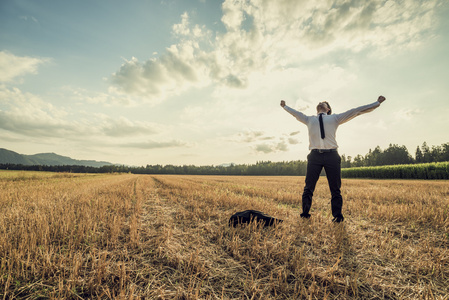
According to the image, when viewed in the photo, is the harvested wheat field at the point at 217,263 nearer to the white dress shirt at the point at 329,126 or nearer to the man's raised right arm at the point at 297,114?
the white dress shirt at the point at 329,126

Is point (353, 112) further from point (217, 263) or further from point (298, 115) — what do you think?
point (217, 263)

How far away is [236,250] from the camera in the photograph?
119 inches

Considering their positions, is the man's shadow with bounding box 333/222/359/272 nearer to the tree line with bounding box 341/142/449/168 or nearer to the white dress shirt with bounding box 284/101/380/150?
the white dress shirt with bounding box 284/101/380/150

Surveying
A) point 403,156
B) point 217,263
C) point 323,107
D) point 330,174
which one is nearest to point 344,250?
point 330,174

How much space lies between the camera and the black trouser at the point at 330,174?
4754mm

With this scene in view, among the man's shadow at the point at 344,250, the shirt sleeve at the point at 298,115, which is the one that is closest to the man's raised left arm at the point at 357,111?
the shirt sleeve at the point at 298,115

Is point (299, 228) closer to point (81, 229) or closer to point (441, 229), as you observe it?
point (441, 229)

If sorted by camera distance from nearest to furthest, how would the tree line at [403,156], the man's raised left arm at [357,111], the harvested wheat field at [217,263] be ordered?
the harvested wheat field at [217,263] → the man's raised left arm at [357,111] → the tree line at [403,156]

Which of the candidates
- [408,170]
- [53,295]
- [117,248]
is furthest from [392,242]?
[408,170]

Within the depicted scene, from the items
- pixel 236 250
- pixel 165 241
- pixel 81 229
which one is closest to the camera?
pixel 236 250

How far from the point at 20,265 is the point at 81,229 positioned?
116 cm

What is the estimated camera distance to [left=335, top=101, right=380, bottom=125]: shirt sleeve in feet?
15.2

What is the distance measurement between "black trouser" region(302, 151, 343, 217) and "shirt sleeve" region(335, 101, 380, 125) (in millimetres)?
893

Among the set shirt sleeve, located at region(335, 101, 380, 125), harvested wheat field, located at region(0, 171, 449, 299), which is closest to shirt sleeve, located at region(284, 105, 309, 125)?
shirt sleeve, located at region(335, 101, 380, 125)
